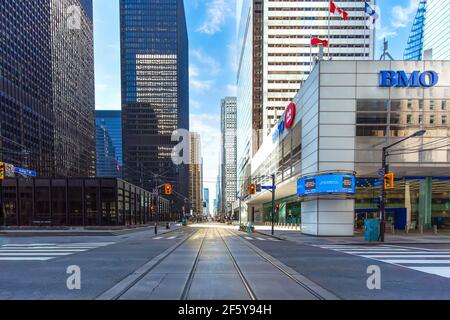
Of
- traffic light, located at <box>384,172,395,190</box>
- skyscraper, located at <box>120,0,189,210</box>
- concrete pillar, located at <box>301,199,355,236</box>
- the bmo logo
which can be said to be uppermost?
skyscraper, located at <box>120,0,189,210</box>

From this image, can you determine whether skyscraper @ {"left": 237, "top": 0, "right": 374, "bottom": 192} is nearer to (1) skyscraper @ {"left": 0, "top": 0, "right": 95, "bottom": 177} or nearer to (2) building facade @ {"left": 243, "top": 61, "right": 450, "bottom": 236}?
(2) building facade @ {"left": 243, "top": 61, "right": 450, "bottom": 236}

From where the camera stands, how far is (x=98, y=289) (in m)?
7.79

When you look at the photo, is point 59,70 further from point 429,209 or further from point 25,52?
point 429,209

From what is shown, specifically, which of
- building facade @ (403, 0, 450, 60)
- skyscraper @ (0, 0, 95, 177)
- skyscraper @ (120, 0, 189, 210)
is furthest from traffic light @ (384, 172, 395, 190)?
building facade @ (403, 0, 450, 60)

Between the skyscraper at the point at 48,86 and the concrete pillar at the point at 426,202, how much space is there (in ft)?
277

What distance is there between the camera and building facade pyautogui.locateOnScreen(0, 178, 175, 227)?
3309 cm

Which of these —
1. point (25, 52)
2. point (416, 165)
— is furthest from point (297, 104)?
point (25, 52)

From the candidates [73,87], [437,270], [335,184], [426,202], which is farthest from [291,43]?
[73,87]

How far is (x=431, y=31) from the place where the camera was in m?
152

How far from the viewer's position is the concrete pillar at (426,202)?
2930 centimetres

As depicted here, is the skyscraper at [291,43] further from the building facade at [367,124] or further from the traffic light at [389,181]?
the traffic light at [389,181]

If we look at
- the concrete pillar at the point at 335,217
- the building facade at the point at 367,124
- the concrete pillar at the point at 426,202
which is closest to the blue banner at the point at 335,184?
the building facade at the point at 367,124

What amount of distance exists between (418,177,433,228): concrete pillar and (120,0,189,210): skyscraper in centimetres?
2975
